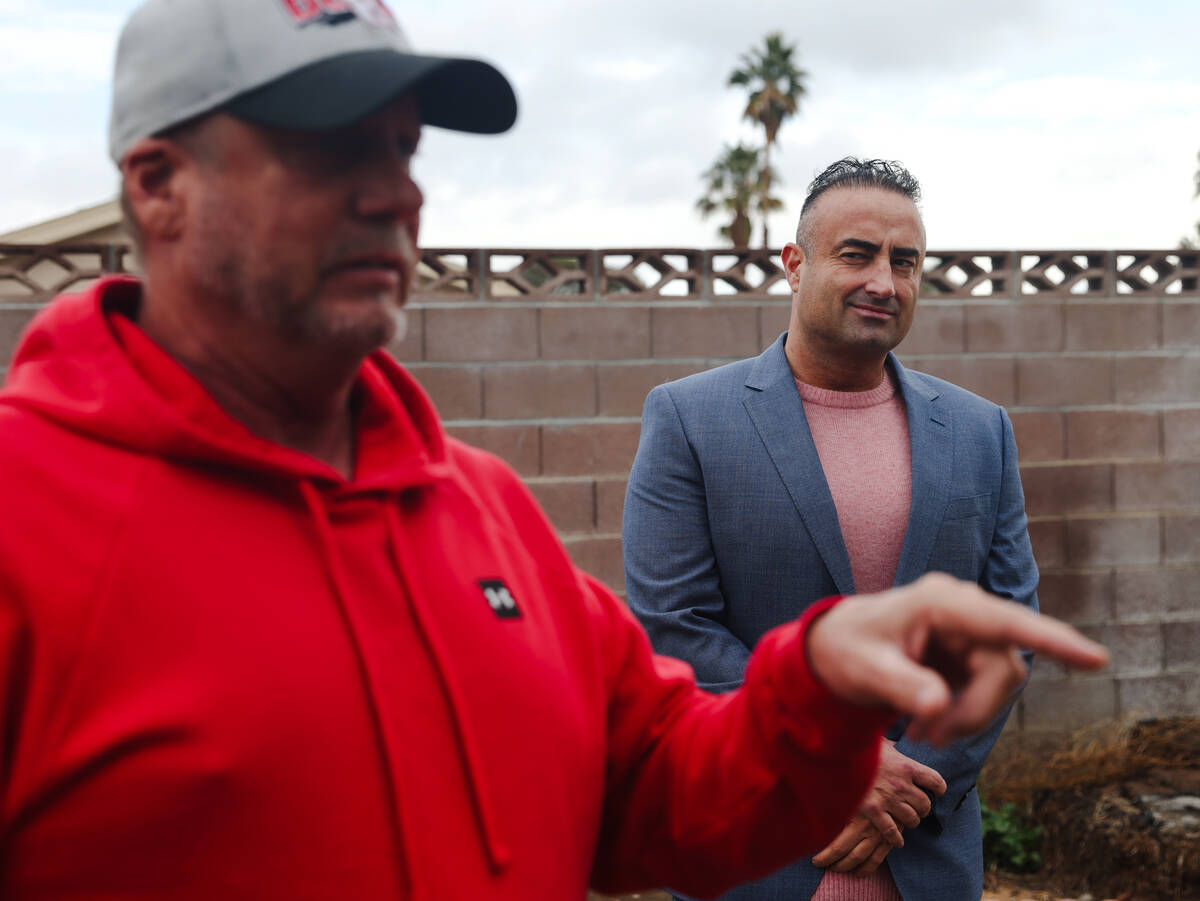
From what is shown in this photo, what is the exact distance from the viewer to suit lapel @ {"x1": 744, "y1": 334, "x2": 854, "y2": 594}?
2.22m

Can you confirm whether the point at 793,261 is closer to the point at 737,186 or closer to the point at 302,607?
the point at 302,607

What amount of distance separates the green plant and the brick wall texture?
467 millimetres

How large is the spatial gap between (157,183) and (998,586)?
1.91m

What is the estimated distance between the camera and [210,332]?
1079mm

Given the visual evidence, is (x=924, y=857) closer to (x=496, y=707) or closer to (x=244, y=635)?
(x=496, y=707)

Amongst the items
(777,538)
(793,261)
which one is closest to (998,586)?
(777,538)

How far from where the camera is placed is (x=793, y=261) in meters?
2.64

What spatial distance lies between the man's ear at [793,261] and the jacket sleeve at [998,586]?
0.55 m

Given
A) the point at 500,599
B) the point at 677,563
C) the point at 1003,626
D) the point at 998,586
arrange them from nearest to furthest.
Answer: the point at 1003,626 < the point at 500,599 < the point at 677,563 < the point at 998,586

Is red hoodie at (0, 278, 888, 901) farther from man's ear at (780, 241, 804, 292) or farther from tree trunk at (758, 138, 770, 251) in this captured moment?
tree trunk at (758, 138, 770, 251)

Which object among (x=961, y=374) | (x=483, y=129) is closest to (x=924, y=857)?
(x=483, y=129)

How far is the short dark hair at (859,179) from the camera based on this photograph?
2.50 metres

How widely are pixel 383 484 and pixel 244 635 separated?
23 centimetres

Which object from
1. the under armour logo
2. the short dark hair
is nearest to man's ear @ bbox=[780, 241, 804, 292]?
the short dark hair
